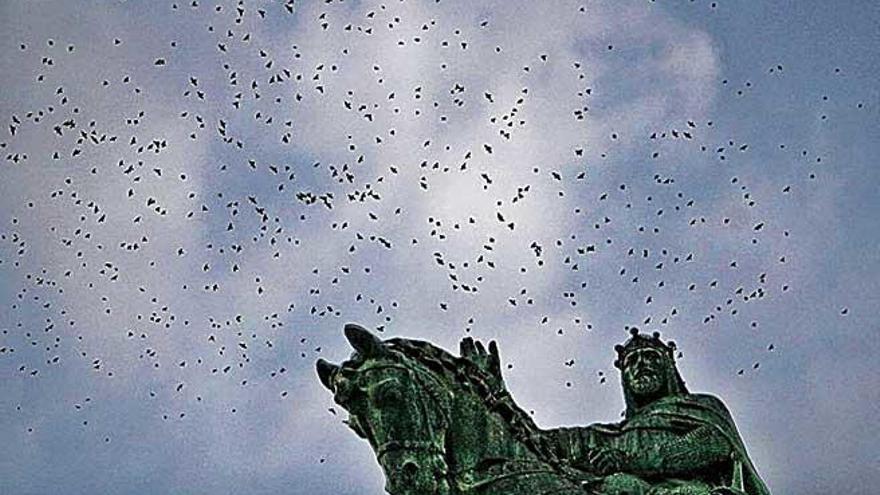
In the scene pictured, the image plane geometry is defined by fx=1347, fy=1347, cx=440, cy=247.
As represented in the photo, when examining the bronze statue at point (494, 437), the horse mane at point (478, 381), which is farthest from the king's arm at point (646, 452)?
the horse mane at point (478, 381)

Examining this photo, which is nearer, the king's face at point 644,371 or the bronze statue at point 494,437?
the bronze statue at point 494,437

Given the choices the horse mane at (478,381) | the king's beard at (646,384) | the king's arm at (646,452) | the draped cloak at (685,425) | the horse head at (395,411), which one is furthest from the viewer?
the king's beard at (646,384)

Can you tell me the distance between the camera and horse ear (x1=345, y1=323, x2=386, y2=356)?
42.5 feet

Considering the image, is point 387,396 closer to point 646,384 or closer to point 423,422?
point 423,422

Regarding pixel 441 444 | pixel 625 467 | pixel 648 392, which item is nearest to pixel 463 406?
pixel 441 444

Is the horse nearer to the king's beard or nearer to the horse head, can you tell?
the horse head

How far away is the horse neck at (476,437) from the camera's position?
13041 millimetres

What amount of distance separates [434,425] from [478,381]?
98cm

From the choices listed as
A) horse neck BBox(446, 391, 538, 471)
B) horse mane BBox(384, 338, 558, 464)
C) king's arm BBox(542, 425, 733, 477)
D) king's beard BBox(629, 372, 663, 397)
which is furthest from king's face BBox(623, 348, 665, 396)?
horse neck BBox(446, 391, 538, 471)

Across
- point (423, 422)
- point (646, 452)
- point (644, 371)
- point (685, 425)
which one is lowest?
point (423, 422)

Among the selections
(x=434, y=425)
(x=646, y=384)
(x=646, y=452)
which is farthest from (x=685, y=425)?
(x=434, y=425)

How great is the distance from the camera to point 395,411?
12.7 metres

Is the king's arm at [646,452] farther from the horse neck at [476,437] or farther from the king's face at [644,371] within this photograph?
the king's face at [644,371]

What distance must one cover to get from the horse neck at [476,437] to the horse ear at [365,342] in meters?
0.94
